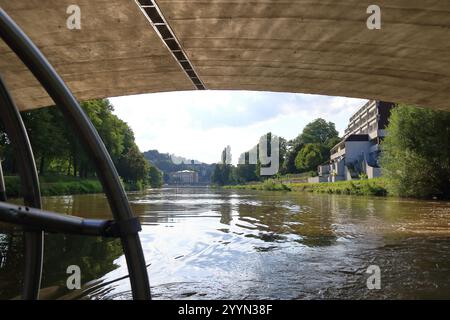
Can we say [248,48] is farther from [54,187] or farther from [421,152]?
[54,187]

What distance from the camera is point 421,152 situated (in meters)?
39.7

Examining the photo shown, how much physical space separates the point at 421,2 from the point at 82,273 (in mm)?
10397

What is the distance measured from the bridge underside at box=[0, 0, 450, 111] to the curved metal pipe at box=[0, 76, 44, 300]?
915 cm

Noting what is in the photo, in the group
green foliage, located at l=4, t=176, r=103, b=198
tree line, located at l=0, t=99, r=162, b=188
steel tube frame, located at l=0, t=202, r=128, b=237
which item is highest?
tree line, located at l=0, t=99, r=162, b=188

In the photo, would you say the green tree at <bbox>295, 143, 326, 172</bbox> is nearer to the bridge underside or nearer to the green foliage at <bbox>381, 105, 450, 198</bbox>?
the green foliage at <bbox>381, 105, 450, 198</bbox>

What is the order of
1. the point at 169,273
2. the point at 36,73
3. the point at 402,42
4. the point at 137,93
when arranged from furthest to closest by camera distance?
the point at 137,93, the point at 402,42, the point at 169,273, the point at 36,73

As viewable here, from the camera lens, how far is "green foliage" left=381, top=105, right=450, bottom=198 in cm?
3872

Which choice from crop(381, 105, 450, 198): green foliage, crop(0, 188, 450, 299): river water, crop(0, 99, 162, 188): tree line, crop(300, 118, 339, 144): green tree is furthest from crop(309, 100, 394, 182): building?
crop(0, 188, 450, 299): river water

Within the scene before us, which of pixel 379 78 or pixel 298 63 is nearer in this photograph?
pixel 298 63

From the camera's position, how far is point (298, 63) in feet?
52.3

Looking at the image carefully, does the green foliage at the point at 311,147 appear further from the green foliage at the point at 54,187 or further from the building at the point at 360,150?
the green foliage at the point at 54,187
